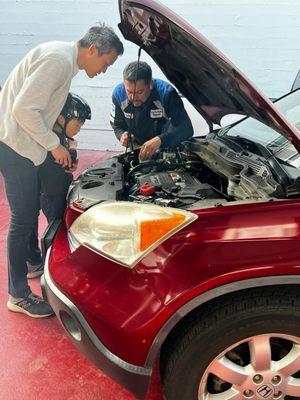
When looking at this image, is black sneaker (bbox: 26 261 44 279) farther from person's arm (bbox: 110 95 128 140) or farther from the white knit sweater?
person's arm (bbox: 110 95 128 140)

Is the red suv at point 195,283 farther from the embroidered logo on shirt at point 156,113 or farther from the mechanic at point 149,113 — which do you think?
the embroidered logo on shirt at point 156,113

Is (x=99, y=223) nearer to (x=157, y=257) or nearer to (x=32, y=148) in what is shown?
(x=157, y=257)

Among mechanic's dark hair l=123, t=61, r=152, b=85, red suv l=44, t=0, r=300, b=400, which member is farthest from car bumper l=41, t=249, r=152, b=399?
mechanic's dark hair l=123, t=61, r=152, b=85

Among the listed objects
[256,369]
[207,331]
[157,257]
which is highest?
[157,257]

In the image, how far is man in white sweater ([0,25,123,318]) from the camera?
1843mm

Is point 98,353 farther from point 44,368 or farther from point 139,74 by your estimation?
point 139,74

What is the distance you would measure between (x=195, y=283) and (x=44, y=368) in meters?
1.10

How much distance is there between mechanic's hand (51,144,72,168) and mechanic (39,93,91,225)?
11cm

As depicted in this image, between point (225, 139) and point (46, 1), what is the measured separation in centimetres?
399

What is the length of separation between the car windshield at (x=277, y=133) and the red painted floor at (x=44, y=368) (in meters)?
1.24

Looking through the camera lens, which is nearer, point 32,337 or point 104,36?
point 104,36

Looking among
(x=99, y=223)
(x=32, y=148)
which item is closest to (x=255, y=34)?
(x=32, y=148)

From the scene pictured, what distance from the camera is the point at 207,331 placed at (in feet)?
4.34

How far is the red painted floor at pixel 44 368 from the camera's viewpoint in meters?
1.78
